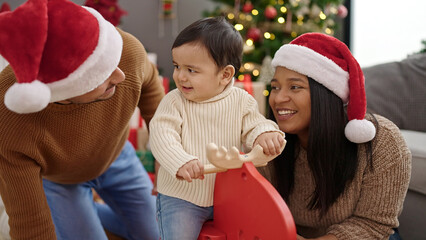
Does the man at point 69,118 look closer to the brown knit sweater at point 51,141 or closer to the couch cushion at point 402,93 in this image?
the brown knit sweater at point 51,141

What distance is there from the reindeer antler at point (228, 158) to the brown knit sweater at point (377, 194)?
0.39 meters

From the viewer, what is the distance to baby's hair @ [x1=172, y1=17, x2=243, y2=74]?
3.25 ft

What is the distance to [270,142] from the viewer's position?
3.10 feet

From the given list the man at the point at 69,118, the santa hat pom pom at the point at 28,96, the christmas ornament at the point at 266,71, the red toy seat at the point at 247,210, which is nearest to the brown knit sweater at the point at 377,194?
the red toy seat at the point at 247,210

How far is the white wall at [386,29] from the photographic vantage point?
3.28m

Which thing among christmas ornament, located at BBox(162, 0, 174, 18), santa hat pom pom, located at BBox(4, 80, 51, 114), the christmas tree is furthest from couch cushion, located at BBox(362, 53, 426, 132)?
christmas ornament, located at BBox(162, 0, 174, 18)

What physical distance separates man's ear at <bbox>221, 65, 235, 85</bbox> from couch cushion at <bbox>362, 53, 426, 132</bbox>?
1.37 meters

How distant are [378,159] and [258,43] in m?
2.52

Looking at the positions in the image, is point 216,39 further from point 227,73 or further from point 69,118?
point 69,118

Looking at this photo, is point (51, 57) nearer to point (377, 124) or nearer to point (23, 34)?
point (23, 34)

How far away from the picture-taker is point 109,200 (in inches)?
66.5

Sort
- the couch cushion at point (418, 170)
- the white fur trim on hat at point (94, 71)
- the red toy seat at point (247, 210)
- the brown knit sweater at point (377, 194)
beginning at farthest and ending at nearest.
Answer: the couch cushion at point (418, 170)
the brown knit sweater at point (377, 194)
the white fur trim on hat at point (94, 71)
the red toy seat at point (247, 210)

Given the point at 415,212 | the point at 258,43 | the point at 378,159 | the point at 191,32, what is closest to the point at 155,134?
the point at 191,32

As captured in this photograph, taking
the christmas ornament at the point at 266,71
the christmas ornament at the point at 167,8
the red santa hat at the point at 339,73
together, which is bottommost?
the christmas ornament at the point at 266,71
